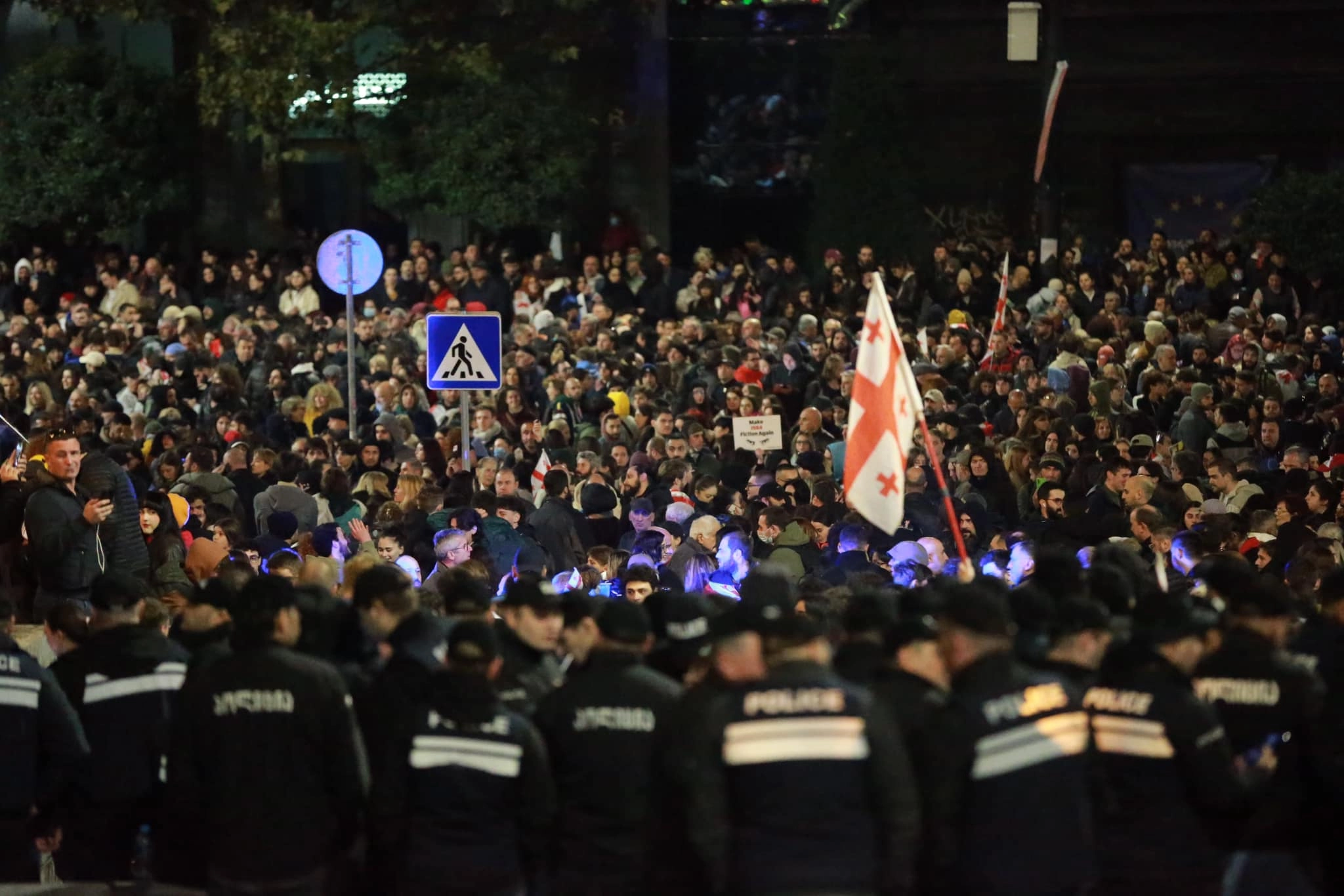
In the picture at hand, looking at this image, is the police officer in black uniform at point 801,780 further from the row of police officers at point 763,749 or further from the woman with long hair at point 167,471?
the woman with long hair at point 167,471

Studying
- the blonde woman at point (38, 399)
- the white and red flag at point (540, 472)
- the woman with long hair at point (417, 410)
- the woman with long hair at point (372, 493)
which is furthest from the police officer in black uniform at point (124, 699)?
the blonde woman at point (38, 399)

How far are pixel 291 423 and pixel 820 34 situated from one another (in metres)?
13.9

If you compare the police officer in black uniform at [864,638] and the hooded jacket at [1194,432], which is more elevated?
the hooded jacket at [1194,432]

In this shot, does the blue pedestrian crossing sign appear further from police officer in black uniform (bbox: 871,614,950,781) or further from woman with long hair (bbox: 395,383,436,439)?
police officer in black uniform (bbox: 871,614,950,781)

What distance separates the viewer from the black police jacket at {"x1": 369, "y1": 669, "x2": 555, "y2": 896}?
7027 mm

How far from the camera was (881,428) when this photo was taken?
9.12 m

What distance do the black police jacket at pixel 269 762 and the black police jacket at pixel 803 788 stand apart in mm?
1413

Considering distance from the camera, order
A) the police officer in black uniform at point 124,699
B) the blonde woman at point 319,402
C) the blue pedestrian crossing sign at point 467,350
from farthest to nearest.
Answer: the blonde woman at point 319,402, the blue pedestrian crossing sign at point 467,350, the police officer in black uniform at point 124,699

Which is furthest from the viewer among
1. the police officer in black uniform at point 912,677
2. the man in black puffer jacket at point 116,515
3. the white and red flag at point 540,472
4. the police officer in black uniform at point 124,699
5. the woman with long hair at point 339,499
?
the white and red flag at point 540,472

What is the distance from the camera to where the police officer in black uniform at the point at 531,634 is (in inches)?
304

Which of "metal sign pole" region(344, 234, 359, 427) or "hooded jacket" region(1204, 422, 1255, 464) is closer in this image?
"hooded jacket" region(1204, 422, 1255, 464)

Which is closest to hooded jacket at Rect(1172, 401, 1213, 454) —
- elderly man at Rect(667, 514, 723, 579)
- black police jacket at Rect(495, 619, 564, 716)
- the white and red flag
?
the white and red flag

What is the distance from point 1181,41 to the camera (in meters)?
30.2

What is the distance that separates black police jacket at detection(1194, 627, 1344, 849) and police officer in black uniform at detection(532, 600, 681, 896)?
6.07 feet
